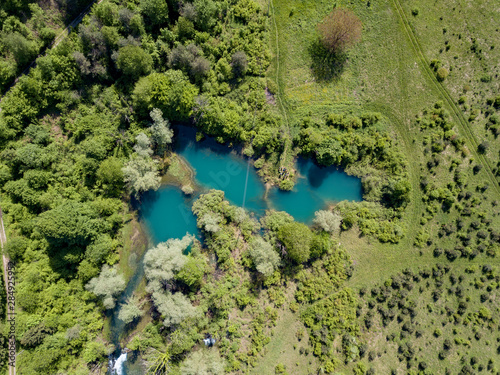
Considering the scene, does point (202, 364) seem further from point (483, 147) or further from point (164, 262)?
point (483, 147)

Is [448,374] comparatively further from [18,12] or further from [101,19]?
[18,12]

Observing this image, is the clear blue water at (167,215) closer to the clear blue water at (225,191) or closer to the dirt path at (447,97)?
the clear blue water at (225,191)

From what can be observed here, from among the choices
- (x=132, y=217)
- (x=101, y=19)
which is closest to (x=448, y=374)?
(x=132, y=217)

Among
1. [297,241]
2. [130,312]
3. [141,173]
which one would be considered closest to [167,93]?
[141,173]

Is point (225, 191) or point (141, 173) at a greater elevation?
point (225, 191)

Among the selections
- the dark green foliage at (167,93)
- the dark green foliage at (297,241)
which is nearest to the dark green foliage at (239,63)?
the dark green foliage at (167,93)
